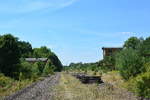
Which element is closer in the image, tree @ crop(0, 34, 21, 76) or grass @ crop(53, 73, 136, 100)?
grass @ crop(53, 73, 136, 100)

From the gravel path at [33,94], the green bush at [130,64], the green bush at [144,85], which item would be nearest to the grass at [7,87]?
the gravel path at [33,94]

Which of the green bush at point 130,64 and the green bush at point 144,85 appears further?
the green bush at point 130,64

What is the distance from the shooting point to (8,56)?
5534 centimetres

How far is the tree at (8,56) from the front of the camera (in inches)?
2169

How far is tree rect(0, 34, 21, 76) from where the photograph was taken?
5509 cm

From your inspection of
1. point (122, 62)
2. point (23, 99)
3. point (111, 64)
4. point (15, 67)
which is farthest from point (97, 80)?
point (111, 64)

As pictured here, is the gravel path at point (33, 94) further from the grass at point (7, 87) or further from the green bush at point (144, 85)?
the green bush at point (144, 85)

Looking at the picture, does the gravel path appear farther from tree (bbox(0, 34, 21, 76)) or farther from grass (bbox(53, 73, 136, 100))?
tree (bbox(0, 34, 21, 76))

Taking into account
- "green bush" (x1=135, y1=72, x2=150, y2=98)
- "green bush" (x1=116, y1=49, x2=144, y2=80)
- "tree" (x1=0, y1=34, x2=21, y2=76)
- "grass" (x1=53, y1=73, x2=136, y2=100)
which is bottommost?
"grass" (x1=53, y1=73, x2=136, y2=100)

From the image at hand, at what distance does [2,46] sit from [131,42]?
9865 centimetres

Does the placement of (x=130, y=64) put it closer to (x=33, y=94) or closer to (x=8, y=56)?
(x=33, y=94)

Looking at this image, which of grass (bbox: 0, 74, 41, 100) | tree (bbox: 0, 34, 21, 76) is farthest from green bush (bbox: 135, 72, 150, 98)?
tree (bbox: 0, 34, 21, 76)

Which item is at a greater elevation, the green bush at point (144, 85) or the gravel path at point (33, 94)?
the green bush at point (144, 85)

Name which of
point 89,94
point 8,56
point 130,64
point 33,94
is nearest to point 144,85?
point 89,94
